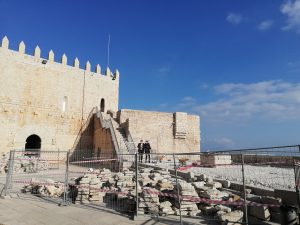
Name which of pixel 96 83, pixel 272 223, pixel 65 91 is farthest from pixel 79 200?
pixel 96 83

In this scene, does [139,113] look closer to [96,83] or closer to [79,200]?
[96,83]

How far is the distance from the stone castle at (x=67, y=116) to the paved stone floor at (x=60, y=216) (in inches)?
412

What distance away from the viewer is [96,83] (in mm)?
25922

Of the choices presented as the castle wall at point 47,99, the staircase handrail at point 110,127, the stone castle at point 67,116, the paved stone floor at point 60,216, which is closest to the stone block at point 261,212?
the paved stone floor at point 60,216

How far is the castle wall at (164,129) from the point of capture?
20.8 m

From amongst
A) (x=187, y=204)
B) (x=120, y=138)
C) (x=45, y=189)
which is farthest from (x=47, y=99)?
(x=187, y=204)

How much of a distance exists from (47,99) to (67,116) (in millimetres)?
2335

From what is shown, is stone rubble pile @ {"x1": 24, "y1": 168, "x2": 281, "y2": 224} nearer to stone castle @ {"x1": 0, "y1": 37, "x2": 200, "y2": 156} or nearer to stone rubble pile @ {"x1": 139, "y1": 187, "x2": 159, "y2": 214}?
stone rubble pile @ {"x1": 139, "y1": 187, "x2": 159, "y2": 214}

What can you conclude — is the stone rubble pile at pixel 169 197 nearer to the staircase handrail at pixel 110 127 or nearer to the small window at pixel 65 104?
the staircase handrail at pixel 110 127

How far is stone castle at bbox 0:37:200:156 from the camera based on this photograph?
20.3 meters

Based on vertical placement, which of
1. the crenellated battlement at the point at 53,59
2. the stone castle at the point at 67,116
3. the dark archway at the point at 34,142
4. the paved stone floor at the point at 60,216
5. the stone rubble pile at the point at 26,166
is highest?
the crenellated battlement at the point at 53,59

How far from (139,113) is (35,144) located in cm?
1051

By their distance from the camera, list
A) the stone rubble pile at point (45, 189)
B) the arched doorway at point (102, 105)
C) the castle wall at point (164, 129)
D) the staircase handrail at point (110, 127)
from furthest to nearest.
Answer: the arched doorway at point (102, 105) → the castle wall at point (164, 129) → the staircase handrail at point (110, 127) → the stone rubble pile at point (45, 189)

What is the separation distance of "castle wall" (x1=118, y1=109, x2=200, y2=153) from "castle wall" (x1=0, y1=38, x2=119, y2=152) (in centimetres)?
559
